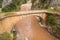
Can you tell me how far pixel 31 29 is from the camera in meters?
7.43

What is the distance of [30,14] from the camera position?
7.05 m

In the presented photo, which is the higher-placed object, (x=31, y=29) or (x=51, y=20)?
(x=51, y=20)

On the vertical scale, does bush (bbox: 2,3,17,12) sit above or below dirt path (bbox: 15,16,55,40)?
above

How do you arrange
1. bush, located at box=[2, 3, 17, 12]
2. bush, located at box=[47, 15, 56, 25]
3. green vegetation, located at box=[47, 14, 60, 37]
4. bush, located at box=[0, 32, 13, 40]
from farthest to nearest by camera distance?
bush, located at box=[47, 15, 56, 25]
green vegetation, located at box=[47, 14, 60, 37]
bush, located at box=[2, 3, 17, 12]
bush, located at box=[0, 32, 13, 40]

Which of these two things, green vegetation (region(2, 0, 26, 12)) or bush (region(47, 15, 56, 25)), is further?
bush (region(47, 15, 56, 25))

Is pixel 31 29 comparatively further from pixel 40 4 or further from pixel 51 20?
pixel 40 4

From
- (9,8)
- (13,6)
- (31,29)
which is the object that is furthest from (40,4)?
(9,8)

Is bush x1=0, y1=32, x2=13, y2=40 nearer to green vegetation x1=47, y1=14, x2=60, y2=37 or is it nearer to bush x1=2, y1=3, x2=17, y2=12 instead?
bush x1=2, y1=3, x2=17, y2=12

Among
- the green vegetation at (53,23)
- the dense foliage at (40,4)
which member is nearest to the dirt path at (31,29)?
the green vegetation at (53,23)

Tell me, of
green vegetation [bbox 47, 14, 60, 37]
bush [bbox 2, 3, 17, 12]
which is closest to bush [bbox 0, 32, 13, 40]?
bush [bbox 2, 3, 17, 12]

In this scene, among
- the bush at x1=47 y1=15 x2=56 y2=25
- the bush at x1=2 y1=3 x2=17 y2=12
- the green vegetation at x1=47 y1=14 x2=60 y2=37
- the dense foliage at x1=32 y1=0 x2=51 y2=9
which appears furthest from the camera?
the dense foliage at x1=32 y1=0 x2=51 y2=9

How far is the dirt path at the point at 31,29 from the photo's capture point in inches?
276

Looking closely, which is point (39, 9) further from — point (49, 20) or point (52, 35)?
point (52, 35)

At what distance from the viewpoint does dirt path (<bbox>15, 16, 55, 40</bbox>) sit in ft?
23.0
